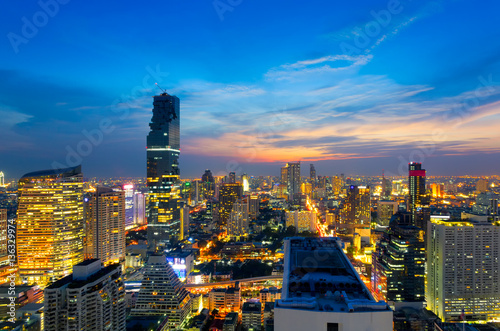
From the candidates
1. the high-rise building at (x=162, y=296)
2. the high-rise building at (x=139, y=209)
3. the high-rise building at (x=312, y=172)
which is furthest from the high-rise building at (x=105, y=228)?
the high-rise building at (x=312, y=172)

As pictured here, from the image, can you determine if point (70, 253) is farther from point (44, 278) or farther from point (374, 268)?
point (374, 268)

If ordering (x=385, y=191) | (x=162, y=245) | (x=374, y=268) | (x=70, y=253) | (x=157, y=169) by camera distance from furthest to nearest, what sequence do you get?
1. (x=385, y=191)
2. (x=157, y=169)
3. (x=162, y=245)
4. (x=70, y=253)
5. (x=374, y=268)

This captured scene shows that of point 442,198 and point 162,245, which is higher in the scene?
point 442,198

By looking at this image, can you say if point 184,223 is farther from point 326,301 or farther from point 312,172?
point 312,172

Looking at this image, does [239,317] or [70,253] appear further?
[70,253]

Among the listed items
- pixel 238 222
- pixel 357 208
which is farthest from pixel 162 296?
pixel 357 208

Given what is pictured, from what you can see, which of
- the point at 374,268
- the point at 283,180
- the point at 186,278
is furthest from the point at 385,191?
the point at 186,278

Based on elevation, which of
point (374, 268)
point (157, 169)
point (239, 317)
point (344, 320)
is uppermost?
point (157, 169)

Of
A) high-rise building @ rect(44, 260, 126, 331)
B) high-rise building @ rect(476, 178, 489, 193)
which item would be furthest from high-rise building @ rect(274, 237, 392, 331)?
high-rise building @ rect(476, 178, 489, 193)
